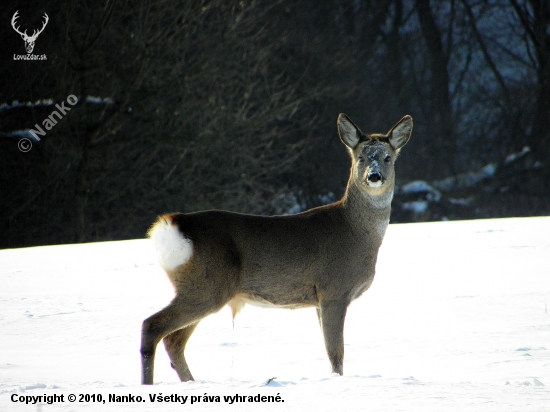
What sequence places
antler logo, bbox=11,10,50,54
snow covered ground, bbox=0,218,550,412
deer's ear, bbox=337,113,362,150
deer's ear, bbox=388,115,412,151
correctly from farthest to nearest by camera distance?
antler logo, bbox=11,10,50,54 → deer's ear, bbox=388,115,412,151 → deer's ear, bbox=337,113,362,150 → snow covered ground, bbox=0,218,550,412

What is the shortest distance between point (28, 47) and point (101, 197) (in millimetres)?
3043

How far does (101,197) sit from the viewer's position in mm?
15930

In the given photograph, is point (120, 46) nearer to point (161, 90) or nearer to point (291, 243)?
point (161, 90)

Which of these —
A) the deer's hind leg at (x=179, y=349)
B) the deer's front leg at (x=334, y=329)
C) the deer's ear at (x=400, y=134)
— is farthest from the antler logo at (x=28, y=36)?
the deer's front leg at (x=334, y=329)

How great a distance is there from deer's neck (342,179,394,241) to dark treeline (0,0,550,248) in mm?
10095

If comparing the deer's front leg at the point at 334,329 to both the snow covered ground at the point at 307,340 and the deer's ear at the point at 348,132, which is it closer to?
the snow covered ground at the point at 307,340

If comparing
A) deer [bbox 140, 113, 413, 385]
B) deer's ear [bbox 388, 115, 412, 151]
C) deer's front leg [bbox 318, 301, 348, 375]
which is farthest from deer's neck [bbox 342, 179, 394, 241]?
deer's front leg [bbox 318, 301, 348, 375]

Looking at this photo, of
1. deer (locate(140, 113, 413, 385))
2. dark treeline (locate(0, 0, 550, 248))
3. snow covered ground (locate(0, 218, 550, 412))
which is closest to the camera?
snow covered ground (locate(0, 218, 550, 412))

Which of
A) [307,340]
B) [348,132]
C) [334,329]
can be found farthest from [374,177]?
[307,340]

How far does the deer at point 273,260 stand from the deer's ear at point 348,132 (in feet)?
0.41

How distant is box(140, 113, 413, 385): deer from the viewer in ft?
17.0

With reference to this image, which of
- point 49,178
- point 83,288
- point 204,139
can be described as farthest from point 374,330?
point 204,139

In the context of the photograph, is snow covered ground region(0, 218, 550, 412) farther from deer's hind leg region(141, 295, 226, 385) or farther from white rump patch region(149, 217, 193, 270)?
white rump patch region(149, 217, 193, 270)

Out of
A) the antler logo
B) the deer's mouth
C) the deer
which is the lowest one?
the deer
